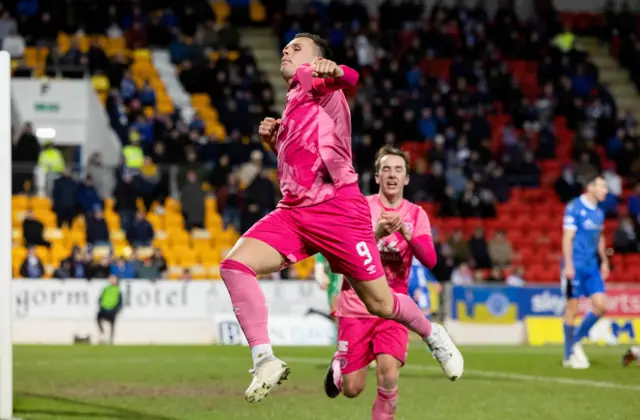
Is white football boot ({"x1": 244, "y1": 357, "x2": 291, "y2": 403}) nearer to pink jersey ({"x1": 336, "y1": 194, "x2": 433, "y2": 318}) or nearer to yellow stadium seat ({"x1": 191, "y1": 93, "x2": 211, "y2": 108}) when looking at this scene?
pink jersey ({"x1": 336, "y1": 194, "x2": 433, "y2": 318})

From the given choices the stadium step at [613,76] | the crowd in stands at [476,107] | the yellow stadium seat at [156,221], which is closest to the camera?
the yellow stadium seat at [156,221]

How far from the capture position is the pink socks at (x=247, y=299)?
7211 millimetres

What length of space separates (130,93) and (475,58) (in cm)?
1077

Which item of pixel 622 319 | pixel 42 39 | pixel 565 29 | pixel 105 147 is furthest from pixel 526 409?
pixel 565 29

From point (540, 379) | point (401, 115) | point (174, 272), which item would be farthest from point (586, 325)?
point (401, 115)

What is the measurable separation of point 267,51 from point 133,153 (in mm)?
9574

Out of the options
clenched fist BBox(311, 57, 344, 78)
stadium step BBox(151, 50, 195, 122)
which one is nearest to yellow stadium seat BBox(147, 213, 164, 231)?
stadium step BBox(151, 50, 195, 122)

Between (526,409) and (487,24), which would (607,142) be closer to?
(487,24)

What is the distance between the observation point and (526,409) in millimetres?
10812

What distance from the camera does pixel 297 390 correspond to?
1300 cm

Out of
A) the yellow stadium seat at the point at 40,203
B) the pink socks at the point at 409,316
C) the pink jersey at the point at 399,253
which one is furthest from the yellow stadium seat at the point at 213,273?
the pink socks at the point at 409,316

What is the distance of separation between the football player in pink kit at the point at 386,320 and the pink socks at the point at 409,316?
0.21 metres

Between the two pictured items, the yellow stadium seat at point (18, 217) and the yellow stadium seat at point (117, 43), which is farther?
the yellow stadium seat at point (117, 43)

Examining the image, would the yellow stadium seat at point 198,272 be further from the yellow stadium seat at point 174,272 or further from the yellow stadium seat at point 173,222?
the yellow stadium seat at point 173,222
